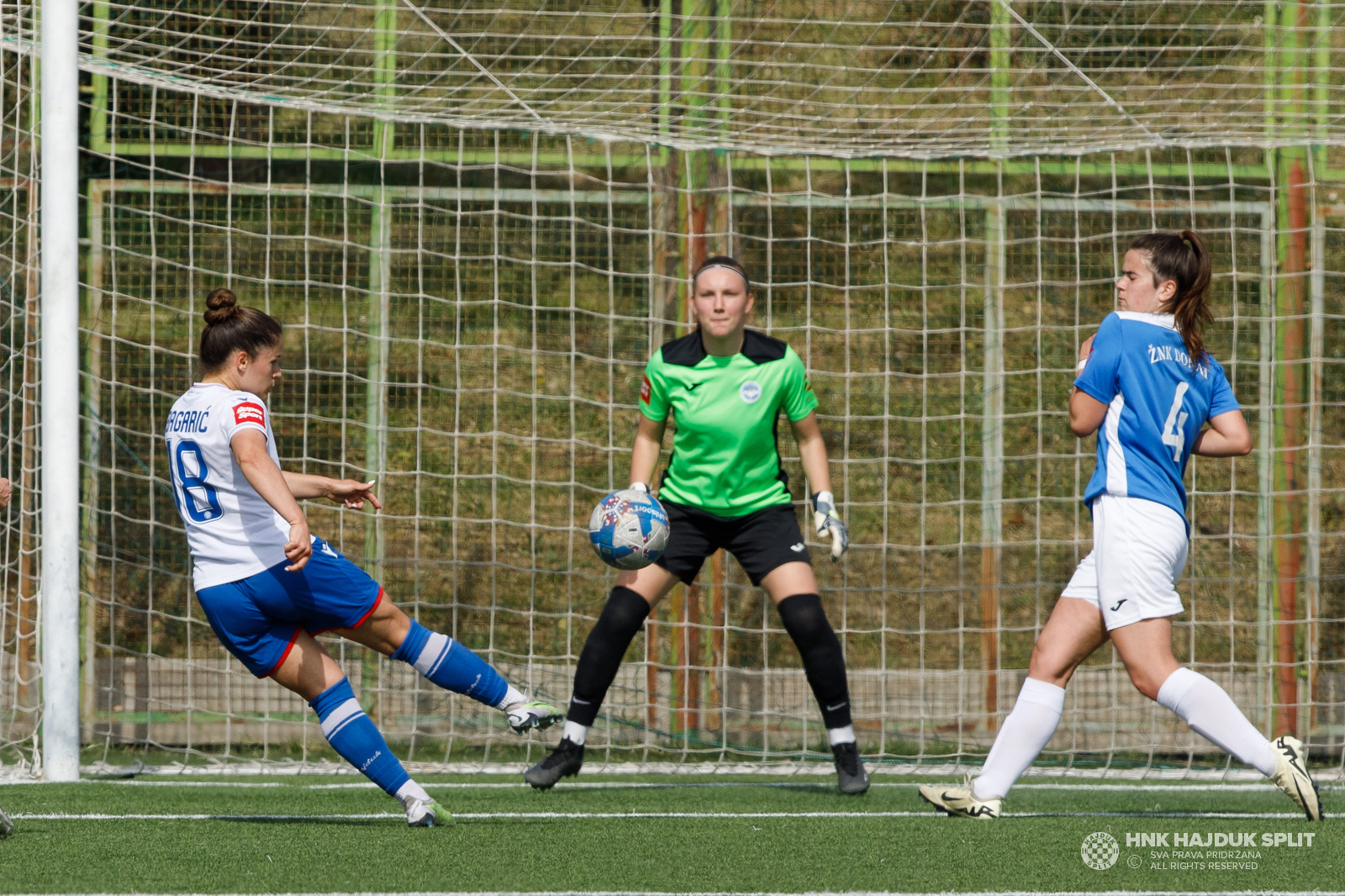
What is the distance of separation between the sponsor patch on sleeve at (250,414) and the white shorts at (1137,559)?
232cm

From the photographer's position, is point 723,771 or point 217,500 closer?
point 217,500

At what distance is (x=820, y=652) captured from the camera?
178 inches

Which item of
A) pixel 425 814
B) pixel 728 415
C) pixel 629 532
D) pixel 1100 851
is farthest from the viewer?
pixel 728 415

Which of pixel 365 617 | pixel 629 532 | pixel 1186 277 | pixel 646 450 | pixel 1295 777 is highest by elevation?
pixel 1186 277

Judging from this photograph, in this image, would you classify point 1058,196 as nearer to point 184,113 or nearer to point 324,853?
point 184,113

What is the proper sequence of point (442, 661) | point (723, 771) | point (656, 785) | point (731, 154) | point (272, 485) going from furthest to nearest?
point (731, 154)
point (723, 771)
point (656, 785)
point (442, 661)
point (272, 485)

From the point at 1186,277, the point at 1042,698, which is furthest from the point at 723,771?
the point at 1186,277

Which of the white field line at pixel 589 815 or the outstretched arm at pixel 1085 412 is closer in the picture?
the outstretched arm at pixel 1085 412

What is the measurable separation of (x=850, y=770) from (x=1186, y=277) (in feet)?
6.43

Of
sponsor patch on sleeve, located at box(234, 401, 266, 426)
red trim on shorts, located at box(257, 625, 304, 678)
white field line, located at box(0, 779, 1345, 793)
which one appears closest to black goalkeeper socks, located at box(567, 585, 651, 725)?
white field line, located at box(0, 779, 1345, 793)

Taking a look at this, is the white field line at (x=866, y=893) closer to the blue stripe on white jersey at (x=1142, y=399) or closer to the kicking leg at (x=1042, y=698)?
the kicking leg at (x=1042, y=698)

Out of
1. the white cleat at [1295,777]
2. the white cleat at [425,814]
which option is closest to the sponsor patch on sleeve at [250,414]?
the white cleat at [425,814]

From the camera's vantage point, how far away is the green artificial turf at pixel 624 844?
9.95ft

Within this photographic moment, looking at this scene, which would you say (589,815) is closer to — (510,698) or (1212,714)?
(510,698)
